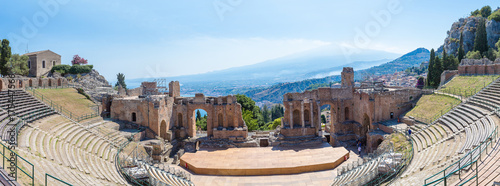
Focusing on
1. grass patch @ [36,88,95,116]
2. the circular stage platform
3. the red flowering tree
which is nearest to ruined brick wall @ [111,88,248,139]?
grass patch @ [36,88,95,116]

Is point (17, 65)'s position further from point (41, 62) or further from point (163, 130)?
point (163, 130)

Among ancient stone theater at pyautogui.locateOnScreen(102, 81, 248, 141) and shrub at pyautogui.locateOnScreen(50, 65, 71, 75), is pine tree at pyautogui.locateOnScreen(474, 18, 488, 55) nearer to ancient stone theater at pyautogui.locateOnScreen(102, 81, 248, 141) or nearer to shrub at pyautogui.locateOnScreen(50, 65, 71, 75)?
ancient stone theater at pyautogui.locateOnScreen(102, 81, 248, 141)

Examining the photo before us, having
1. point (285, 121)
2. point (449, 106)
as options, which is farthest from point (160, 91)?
point (449, 106)

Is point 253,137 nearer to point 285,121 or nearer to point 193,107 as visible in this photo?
point 285,121

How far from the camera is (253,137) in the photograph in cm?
3572

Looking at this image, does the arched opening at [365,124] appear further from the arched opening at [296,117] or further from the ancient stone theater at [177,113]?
the ancient stone theater at [177,113]

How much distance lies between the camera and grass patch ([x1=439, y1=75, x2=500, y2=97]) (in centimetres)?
3030

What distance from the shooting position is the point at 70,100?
3459 centimetres

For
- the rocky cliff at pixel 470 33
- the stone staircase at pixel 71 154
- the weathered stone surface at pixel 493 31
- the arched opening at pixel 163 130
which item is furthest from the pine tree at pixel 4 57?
the weathered stone surface at pixel 493 31

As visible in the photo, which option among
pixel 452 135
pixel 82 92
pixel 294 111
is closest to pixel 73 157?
Result: pixel 294 111

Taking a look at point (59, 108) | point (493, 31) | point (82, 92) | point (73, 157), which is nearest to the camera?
point (73, 157)

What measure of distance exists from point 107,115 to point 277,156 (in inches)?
800

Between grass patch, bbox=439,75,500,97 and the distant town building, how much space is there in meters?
63.1

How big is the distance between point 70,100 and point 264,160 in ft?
77.9
